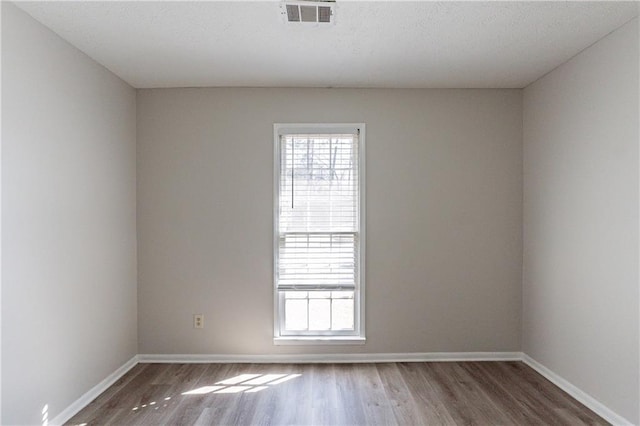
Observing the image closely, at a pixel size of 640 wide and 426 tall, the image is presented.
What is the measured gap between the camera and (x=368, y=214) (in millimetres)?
4043

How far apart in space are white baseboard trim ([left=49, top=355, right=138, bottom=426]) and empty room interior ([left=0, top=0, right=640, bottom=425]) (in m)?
0.02

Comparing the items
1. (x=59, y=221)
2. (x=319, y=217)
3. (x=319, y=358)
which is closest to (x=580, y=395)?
(x=319, y=358)

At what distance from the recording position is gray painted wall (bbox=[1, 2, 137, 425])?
2.43 m

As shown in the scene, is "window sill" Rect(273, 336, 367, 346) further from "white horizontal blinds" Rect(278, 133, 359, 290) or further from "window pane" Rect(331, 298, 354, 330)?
"white horizontal blinds" Rect(278, 133, 359, 290)

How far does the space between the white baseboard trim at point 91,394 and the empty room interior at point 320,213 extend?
0.02 m

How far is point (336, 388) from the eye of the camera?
3418 millimetres

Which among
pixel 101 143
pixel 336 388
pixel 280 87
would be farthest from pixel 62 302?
pixel 280 87

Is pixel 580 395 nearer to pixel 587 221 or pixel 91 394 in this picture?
pixel 587 221

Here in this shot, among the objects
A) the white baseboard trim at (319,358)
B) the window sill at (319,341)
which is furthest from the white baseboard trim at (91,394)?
the window sill at (319,341)

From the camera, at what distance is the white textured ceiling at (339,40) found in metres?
2.53

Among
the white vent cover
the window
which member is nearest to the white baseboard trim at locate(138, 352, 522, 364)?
the window

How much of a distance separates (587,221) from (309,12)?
2364 mm

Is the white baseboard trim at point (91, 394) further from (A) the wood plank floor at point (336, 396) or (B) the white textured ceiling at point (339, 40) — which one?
(B) the white textured ceiling at point (339, 40)

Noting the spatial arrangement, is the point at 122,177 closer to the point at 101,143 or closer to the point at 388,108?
the point at 101,143
